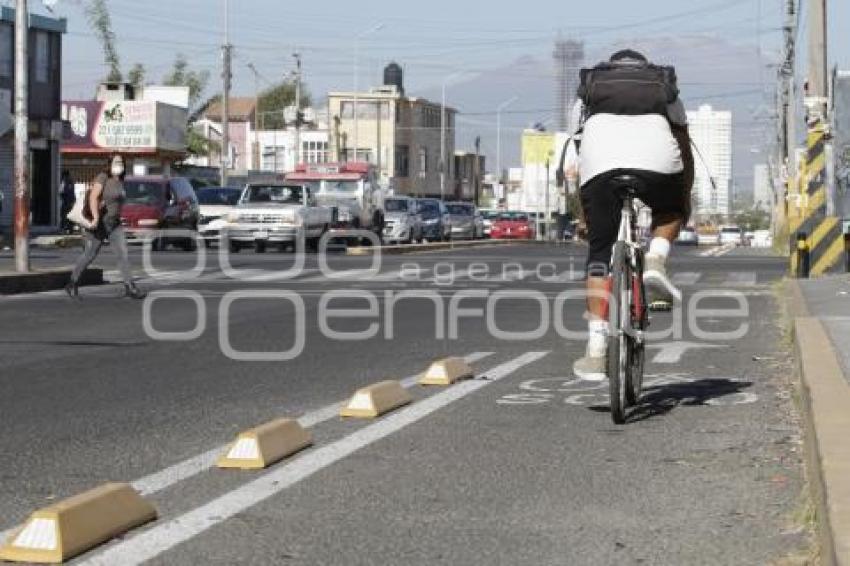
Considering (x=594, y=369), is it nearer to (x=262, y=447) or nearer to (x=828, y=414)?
(x=828, y=414)

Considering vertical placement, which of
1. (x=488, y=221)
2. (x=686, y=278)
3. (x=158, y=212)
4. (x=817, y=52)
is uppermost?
(x=817, y=52)

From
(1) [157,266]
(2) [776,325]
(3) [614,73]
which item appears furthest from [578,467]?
(1) [157,266]

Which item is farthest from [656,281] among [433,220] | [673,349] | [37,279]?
[433,220]

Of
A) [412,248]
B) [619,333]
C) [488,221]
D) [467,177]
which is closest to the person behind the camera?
[619,333]

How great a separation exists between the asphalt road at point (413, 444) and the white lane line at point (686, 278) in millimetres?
8137

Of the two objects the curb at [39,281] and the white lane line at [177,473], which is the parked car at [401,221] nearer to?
the curb at [39,281]

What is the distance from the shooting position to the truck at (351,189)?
155 feet

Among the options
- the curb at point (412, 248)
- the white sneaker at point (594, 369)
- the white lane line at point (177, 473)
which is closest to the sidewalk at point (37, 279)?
the white lane line at point (177, 473)

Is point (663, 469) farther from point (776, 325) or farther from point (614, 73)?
point (776, 325)

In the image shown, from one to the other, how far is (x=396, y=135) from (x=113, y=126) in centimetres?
7722

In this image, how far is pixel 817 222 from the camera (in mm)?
23984

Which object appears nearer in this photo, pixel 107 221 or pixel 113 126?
pixel 107 221

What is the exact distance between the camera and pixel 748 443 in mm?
7535

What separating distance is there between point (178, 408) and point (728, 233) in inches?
5332
